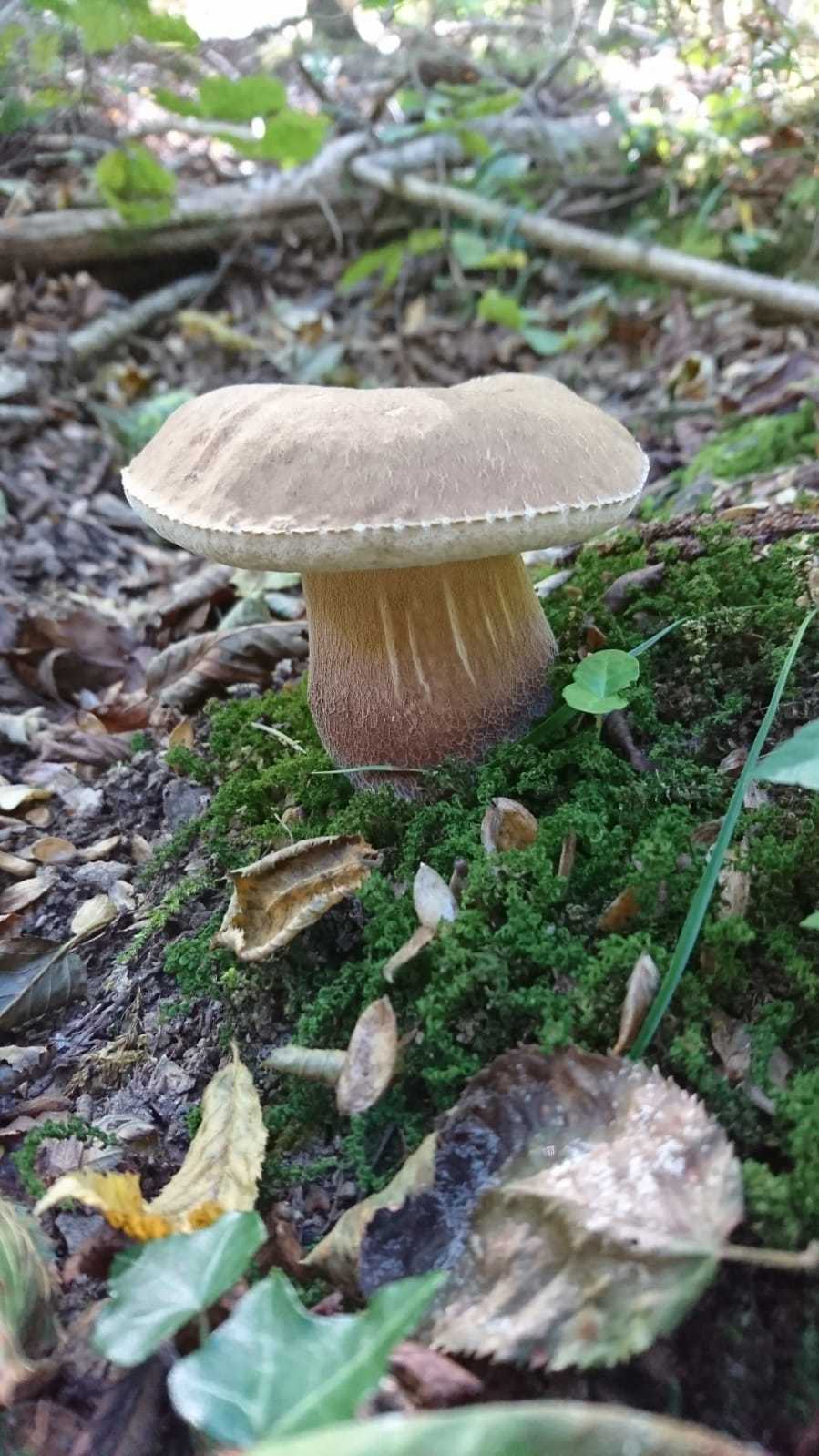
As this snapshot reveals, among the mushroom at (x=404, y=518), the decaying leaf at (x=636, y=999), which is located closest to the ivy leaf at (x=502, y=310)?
the mushroom at (x=404, y=518)

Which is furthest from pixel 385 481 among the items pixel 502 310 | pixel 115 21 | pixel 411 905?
pixel 502 310

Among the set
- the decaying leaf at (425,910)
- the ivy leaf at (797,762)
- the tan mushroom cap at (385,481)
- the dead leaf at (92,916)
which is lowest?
the dead leaf at (92,916)

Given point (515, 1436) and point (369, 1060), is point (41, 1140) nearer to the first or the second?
point (369, 1060)

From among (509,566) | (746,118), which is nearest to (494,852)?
(509,566)

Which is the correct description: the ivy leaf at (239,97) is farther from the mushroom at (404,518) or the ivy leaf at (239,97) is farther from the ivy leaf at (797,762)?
the ivy leaf at (797,762)

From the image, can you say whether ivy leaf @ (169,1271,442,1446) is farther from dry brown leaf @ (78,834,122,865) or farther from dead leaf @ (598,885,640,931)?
dry brown leaf @ (78,834,122,865)
